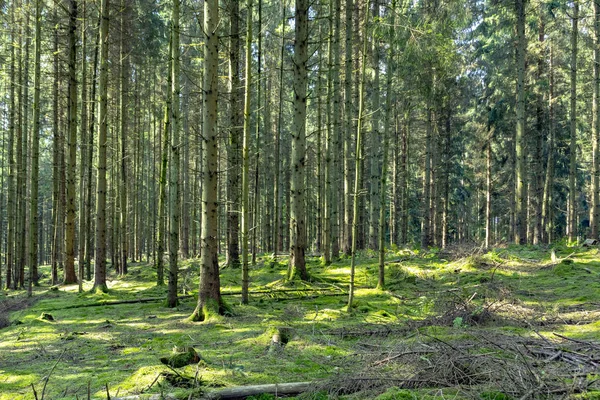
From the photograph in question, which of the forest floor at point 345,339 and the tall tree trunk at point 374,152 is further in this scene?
the tall tree trunk at point 374,152

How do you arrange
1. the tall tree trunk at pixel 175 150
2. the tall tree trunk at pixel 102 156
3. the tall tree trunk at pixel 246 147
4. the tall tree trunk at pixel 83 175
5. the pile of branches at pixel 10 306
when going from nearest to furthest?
the tall tree trunk at pixel 246 147 → the tall tree trunk at pixel 175 150 → the pile of branches at pixel 10 306 → the tall tree trunk at pixel 102 156 → the tall tree trunk at pixel 83 175

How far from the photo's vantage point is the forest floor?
3893 millimetres

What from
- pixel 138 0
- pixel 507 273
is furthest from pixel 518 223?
pixel 138 0

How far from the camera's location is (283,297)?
973 cm

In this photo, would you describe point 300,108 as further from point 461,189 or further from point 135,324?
point 461,189

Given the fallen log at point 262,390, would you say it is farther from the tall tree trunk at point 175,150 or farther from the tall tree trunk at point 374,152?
the tall tree trunk at point 374,152

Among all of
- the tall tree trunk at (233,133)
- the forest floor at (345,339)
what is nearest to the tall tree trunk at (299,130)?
the forest floor at (345,339)

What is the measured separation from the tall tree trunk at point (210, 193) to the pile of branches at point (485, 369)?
3.93m

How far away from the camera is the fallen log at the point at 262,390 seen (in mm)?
3839

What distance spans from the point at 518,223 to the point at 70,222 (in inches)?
635

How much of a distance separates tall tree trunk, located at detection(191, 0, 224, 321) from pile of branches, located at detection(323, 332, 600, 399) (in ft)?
12.9

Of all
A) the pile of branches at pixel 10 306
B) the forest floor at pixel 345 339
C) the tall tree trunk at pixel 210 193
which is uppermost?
the tall tree trunk at pixel 210 193

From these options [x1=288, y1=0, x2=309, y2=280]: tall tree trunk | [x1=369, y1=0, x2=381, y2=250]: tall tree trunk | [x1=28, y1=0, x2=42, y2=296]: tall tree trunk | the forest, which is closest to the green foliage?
the forest

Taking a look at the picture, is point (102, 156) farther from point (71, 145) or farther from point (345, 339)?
point (345, 339)
